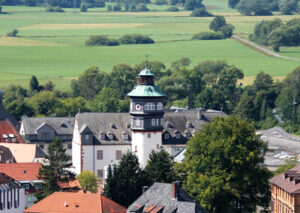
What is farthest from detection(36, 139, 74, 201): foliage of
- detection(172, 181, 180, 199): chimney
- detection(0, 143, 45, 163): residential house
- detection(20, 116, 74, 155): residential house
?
detection(20, 116, 74, 155): residential house

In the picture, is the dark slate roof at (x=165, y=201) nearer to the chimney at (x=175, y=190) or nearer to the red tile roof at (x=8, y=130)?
the chimney at (x=175, y=190)

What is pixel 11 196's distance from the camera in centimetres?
13112

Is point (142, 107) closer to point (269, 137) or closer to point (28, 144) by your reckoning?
point (28, 144)

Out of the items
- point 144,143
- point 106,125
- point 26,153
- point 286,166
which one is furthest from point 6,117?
point 286,166

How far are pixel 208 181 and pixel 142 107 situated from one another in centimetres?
2382

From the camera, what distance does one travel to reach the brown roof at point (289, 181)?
136625mm

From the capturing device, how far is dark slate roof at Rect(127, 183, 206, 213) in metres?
126

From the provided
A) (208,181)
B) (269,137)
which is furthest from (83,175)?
(269,137)

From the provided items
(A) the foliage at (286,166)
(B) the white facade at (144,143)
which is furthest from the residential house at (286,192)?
(B) the white facade at (144,143)

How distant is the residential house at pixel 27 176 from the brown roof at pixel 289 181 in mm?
24514

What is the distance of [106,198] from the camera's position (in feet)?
439

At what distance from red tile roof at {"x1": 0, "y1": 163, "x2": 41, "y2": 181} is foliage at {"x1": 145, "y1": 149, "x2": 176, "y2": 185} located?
13006 mm

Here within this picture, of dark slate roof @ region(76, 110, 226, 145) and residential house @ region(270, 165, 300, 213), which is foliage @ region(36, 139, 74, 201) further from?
dark slate roof @ region(76, 110, 226, 145)

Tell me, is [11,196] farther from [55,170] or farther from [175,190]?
[175,190]
